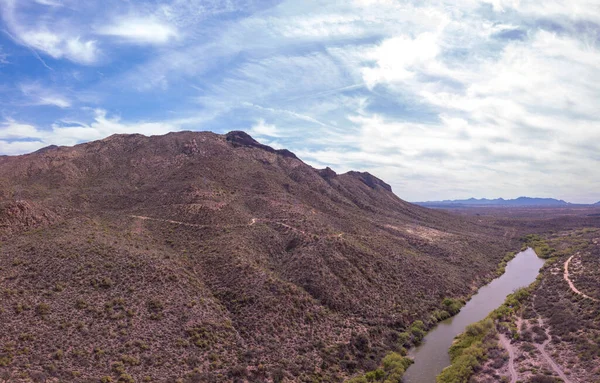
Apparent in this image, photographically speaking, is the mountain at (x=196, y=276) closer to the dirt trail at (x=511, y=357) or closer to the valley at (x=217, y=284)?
the valley at (x=217, y=284)

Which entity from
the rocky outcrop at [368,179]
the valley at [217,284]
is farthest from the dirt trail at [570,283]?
the rocky outcrop at [368,179]

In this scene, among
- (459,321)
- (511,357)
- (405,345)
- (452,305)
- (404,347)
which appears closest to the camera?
(511,357)

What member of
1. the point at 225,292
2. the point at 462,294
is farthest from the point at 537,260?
the point at 225,292

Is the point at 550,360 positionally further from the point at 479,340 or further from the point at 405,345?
the point at 405,345

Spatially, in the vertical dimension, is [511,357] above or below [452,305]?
below

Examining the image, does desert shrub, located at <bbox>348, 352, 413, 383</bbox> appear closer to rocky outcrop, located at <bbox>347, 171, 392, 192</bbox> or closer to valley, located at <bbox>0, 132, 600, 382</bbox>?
valley, located at <bbox>0, 132, 600, 382</bbox>

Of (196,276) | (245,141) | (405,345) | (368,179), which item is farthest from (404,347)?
(368,179)

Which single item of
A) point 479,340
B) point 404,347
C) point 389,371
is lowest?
point 389,371

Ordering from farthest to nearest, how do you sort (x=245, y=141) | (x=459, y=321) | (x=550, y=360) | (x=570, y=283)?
(x=245, y=141) → (x=570, y=283) → (x=459, y=321) → (x=550, y=360)
